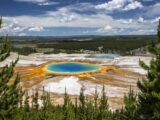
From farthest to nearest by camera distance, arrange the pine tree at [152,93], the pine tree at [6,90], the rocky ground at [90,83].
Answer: the rocky ground at [90,83] < the pine tree at [6,90] < the pine tree at [152,93]

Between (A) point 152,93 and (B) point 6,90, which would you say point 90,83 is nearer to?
(B) point 6,90

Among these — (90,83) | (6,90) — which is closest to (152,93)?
(6,90)

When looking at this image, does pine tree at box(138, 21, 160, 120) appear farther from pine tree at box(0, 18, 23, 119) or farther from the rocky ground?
the rocky ground

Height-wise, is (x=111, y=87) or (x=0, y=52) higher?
(x=0, y=52)

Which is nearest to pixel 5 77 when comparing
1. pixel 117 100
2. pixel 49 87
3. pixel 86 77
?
pixel 117 100

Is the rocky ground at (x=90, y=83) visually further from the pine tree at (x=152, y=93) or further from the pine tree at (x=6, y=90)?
the pine tree at (x=6, y=90)

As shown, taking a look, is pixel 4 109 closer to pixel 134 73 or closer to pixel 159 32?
pixel 159 32

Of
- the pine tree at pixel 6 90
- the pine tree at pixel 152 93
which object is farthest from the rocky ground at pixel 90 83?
the pine tree at pixel 6 90

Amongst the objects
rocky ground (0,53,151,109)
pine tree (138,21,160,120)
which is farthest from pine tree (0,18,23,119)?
rocky ground (0,53,151,109)
